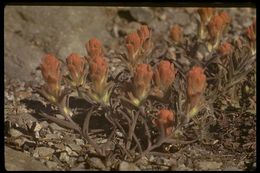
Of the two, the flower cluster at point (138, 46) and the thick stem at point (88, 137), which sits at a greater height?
the flower cluster at point (138, 46)

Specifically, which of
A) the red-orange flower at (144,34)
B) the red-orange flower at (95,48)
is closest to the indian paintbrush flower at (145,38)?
the red-orange flower at (144,34)

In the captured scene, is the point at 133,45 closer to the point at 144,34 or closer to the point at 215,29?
the point at 144,34

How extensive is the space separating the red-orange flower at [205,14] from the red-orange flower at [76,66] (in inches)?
27.9

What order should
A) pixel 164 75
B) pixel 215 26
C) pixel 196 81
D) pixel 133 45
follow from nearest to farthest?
pixel 196 81 → pixel 164 75 → pixel 133 45 → pixel 215 26

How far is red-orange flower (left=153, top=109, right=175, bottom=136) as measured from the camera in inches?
54.4

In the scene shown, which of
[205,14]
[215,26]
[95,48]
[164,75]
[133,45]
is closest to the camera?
[164,75]

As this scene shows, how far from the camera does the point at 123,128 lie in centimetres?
161

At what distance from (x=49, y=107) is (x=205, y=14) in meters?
0.76

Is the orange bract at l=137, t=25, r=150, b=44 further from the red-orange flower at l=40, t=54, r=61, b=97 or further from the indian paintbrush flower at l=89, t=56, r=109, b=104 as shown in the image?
the red-orange flower at l=40, t=54, r=61, b=97

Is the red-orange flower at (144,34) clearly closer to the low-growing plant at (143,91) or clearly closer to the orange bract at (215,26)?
the low-growing plant at (143,91)

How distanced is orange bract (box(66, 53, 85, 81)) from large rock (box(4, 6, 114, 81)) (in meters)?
0.55

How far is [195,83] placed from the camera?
54.9 inches

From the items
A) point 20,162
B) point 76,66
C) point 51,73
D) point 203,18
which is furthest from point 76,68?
point 203,18

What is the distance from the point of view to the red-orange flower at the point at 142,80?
1.43 m
